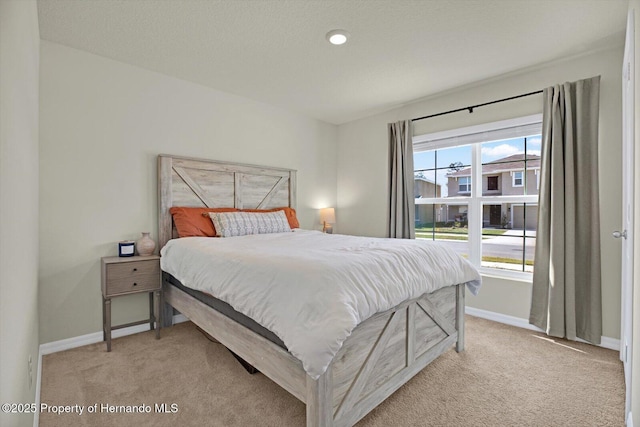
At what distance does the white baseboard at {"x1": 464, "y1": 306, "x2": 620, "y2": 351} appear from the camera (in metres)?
2.50

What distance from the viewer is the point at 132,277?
2.59m

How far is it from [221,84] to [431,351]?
3285mm

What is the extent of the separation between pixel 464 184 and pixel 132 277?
3639 mm

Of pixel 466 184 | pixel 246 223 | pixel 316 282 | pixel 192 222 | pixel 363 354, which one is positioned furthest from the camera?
pixel 466 184

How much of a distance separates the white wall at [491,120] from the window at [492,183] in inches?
25.3

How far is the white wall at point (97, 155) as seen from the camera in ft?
8.14

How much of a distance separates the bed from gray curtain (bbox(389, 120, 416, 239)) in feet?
4.95

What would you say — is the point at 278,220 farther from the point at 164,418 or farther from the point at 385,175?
the point at 164,418

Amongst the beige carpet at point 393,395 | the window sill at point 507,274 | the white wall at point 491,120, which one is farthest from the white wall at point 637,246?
the window sill at point 507,274

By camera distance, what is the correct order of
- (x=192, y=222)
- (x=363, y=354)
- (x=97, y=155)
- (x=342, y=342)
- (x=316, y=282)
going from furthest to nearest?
(x=192, y=222)
(x=97, y=155)
(x=363, y=354)
(x=316, y=282)
(x=342, y=342)

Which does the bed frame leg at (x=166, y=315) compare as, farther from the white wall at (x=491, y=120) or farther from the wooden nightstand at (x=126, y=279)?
the white wall at (x=491, y=120)

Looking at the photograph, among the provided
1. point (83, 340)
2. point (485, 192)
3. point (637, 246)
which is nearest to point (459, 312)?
point (637, 246)

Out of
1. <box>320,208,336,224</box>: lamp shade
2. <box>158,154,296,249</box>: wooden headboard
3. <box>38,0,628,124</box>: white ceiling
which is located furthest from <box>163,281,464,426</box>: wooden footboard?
<box>320,208,336,224</box>: lamp shade

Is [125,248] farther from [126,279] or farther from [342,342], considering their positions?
[342,342]
